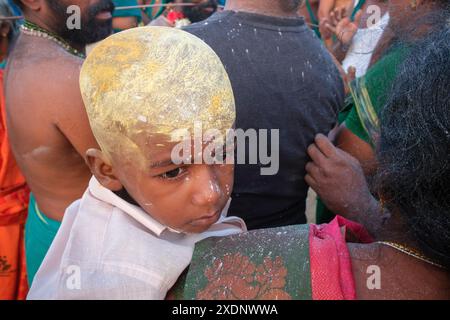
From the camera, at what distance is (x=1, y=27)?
249 centimetres

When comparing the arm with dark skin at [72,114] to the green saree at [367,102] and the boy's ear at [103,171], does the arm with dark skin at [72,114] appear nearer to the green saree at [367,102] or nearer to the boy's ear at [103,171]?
the boy's ear at [103,171]

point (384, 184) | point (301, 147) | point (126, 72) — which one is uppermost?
point (126, 72)

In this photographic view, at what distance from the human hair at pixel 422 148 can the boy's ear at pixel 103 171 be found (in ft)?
2.19

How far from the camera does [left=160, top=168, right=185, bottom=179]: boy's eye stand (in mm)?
1159

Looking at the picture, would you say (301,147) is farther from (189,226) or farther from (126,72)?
(126,72)

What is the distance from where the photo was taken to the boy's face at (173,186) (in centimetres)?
113

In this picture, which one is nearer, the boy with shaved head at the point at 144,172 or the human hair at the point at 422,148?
the human hair at the point at 422,148

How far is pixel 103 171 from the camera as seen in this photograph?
4.19 ft

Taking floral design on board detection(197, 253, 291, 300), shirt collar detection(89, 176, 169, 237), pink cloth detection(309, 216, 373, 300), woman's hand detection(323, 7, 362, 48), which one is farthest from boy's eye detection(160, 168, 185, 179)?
woman's hand detection(323, 7, 362, 48)

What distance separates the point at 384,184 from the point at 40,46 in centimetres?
155

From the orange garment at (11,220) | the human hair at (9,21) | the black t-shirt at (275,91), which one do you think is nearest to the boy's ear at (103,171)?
the black t-shirt at (275,91)

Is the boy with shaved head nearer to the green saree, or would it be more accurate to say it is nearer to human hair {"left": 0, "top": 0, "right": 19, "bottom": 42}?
the green saree

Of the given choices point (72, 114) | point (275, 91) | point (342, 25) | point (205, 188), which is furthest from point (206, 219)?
point (342, 25)

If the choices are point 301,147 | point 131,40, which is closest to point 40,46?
point 131,40
